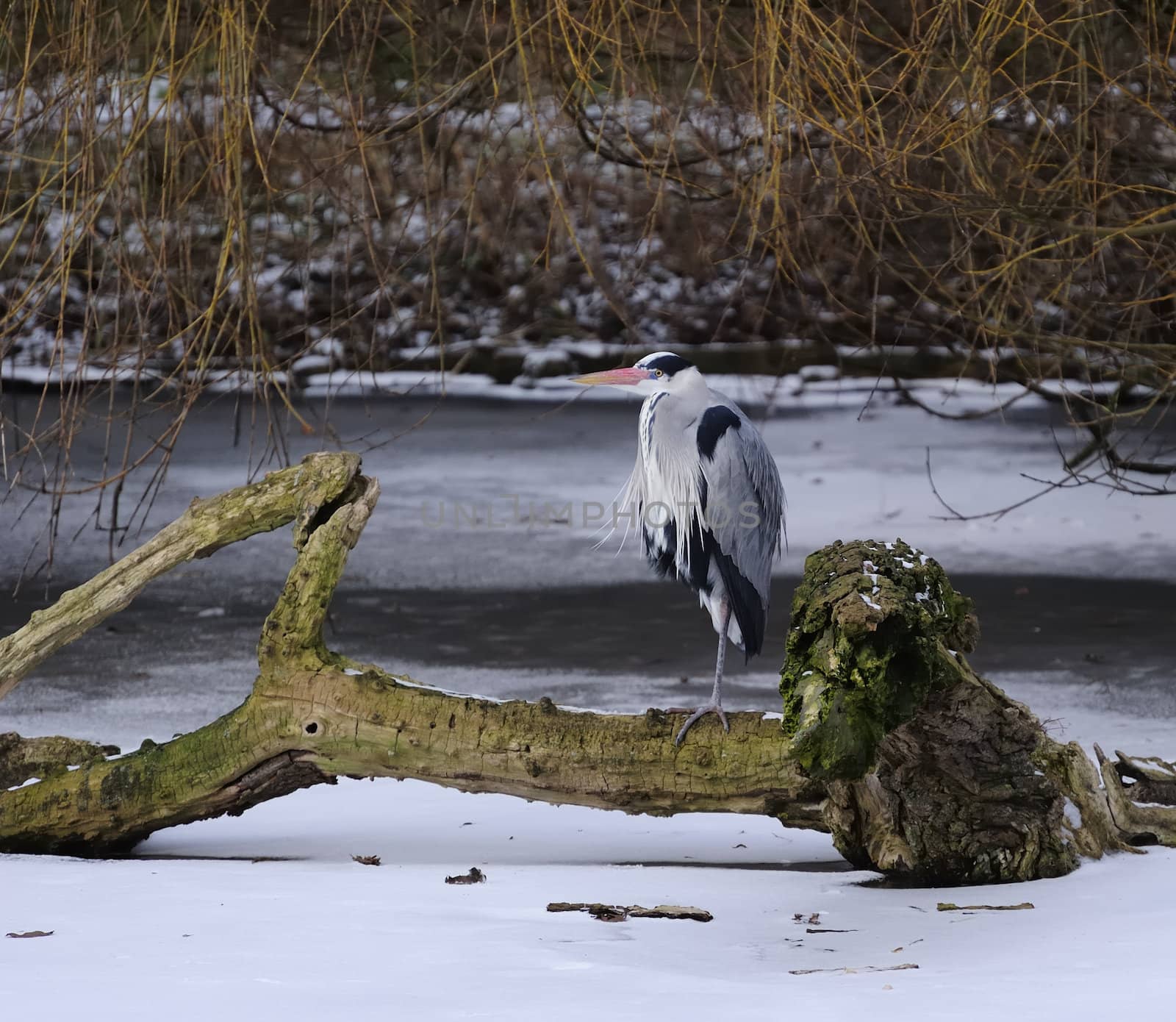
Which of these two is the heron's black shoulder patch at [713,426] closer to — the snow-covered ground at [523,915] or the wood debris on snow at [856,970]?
the snow-covered ground at [523,915]

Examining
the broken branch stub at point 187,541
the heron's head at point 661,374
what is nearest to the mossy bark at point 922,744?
the heron's head at point 661,374

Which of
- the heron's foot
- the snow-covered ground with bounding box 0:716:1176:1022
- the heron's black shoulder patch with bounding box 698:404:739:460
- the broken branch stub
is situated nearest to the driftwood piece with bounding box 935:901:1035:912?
the snow-covered ground with bounding box 0:716:1176:1022

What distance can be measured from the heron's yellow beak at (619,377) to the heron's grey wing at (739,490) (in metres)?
0.16

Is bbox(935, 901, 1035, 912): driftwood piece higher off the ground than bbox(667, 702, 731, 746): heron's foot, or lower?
lower

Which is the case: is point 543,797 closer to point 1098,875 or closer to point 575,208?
point 1098,875

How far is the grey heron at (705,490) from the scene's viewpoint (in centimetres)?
331

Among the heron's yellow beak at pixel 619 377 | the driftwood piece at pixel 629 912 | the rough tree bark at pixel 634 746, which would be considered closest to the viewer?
the driftwood piece at pixel 629 912

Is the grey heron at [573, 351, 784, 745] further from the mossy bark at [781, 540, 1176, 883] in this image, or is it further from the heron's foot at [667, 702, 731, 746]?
the mossy bark at [781, 540, 1176, 883]

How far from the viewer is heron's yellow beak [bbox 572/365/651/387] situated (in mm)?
3189

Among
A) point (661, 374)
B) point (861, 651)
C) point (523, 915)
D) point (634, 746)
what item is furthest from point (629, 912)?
point (661, 374)

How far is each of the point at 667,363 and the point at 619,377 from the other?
0.13m

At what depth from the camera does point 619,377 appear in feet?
10.6

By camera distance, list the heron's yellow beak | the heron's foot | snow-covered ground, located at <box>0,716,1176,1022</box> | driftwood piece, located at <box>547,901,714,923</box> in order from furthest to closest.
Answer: the heron's yellow beak
the heron's foot
driftwood piece, located at <box>547,901,714,923</box>
snow-covered ground, located at <box>0,716,1176,1022</box>

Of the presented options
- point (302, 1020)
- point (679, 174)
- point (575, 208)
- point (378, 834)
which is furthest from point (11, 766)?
point (575, 208)
